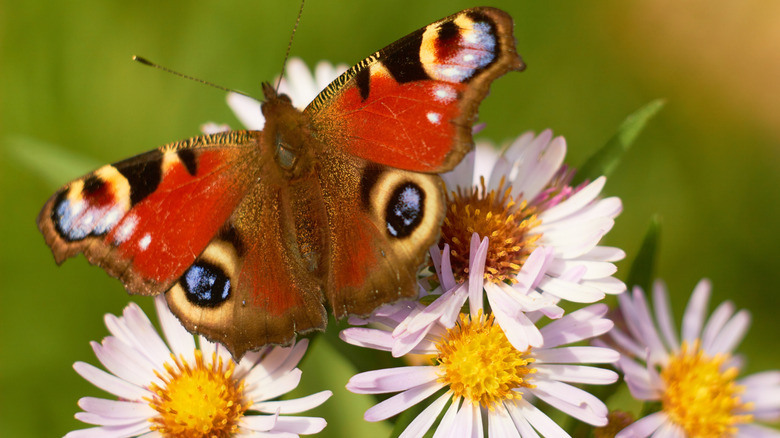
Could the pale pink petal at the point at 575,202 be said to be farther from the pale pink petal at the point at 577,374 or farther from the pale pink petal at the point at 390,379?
the pale pink petal at the point at 390,379

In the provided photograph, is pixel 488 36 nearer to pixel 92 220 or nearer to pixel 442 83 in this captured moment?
pixel 442 83

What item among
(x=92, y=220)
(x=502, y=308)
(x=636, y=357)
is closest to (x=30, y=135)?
(x=92, y=220)

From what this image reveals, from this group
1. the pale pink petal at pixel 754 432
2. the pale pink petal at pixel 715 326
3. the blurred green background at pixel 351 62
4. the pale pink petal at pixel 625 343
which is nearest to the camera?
the pale pink petal at pixel 625 343

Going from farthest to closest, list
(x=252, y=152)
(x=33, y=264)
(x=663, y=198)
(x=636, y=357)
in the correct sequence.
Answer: (x=663, y=198), (x=33, y=264), (x=636, y=357), (x=252, y=152)

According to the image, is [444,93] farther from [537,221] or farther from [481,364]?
[481,364]

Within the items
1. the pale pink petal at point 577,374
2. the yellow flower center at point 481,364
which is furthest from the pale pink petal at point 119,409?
the pale pink petal at point 577,374

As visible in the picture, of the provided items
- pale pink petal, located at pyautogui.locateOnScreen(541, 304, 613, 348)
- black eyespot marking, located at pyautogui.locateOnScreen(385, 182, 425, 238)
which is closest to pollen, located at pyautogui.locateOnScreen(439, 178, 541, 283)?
pale pink petal, located at pyautogui.locateOnScreen(541, 304, 613, 348)

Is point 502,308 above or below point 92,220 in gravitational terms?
below

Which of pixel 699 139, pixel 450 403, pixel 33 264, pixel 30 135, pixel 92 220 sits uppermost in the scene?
pixel 30 135
